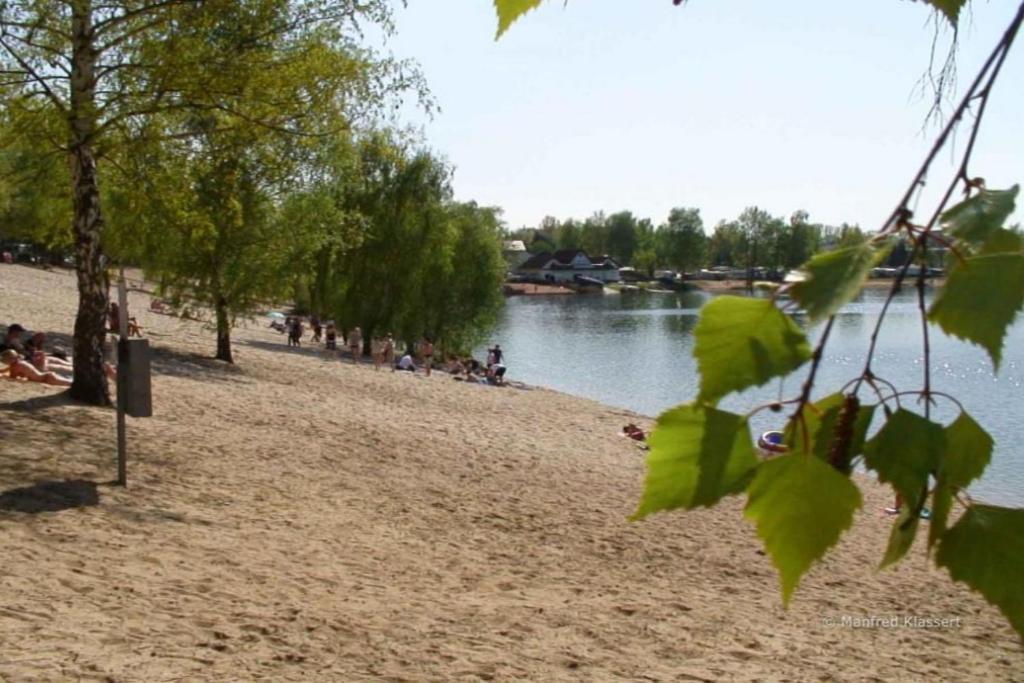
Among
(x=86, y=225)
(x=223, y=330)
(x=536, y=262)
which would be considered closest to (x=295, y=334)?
(x=223, y=330)

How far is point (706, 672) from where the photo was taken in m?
7.39

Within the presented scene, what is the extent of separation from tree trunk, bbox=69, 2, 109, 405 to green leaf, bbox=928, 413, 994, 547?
1179cm

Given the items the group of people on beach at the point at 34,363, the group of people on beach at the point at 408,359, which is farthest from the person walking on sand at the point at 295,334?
the group of people on beach at the point at 34,363

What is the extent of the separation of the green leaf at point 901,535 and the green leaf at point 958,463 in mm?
15

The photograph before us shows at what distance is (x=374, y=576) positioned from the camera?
8.80m

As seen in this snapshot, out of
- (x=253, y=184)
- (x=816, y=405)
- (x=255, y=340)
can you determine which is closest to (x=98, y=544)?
(x=816, y=405)

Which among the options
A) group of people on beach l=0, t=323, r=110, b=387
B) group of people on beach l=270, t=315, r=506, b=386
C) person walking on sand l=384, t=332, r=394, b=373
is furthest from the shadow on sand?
person walking on sand l=384, t=332, r=394, b=373

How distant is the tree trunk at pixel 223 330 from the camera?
23641mm

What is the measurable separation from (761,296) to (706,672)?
7.30m

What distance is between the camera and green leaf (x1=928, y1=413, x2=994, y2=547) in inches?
23.5

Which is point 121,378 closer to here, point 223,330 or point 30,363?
point 30,363

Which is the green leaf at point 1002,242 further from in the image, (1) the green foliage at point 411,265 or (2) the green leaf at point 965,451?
(1) the green foliage at point 411,265

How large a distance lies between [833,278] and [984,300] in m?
0.09

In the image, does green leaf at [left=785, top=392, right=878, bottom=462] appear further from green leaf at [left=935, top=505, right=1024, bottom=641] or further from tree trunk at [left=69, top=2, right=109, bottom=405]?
tree trunk at [left=69, top=2, right=109, bottom=405]
